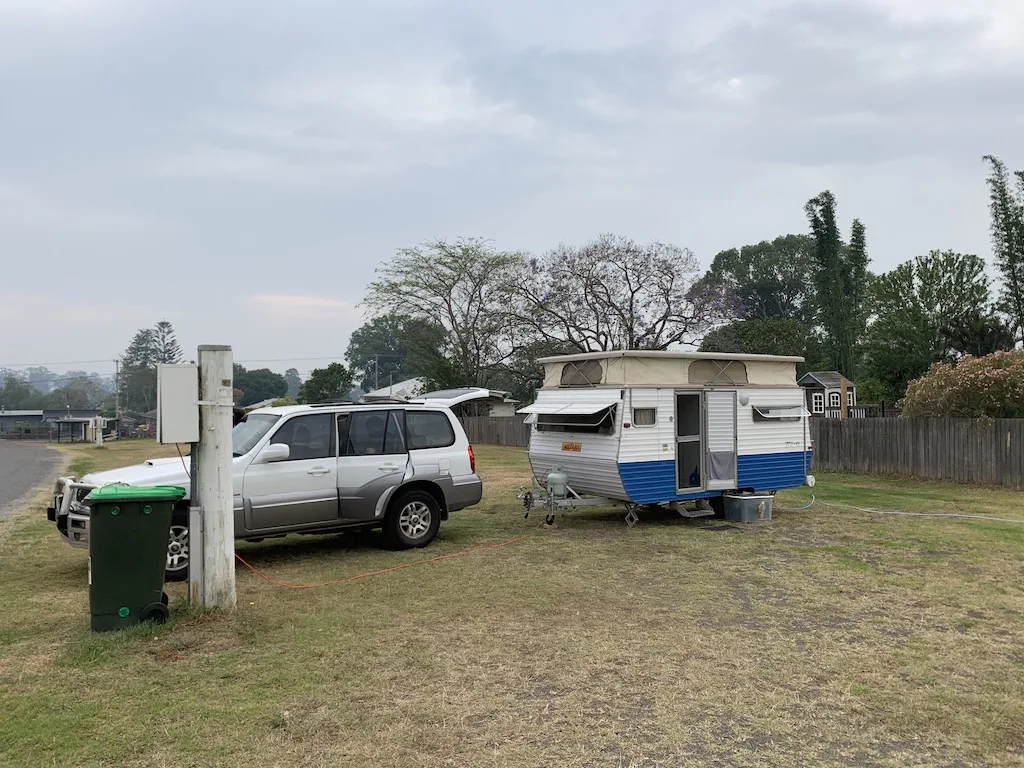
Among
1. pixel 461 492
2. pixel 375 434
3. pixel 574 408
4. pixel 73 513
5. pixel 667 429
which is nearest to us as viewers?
pixel 73 513

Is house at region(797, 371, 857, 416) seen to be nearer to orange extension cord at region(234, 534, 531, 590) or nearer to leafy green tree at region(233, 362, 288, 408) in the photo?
orange extension cord at region(234, 534, 531, 590)

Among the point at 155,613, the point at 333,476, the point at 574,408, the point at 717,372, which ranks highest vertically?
the point at 717,372

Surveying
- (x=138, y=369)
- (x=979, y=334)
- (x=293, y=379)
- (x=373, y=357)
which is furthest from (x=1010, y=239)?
(x=293, y=379)

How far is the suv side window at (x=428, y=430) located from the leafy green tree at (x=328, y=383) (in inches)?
1784

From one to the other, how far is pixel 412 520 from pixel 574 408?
321 cm

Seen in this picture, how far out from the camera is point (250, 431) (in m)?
8.90

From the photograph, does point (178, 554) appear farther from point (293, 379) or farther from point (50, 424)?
point (293, 379)

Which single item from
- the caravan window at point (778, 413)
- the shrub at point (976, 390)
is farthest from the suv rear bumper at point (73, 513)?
the shrub at point (976, 390)

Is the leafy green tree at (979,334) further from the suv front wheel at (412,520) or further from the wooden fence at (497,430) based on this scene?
the suv front wheel at (412,520)

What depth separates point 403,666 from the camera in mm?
5090

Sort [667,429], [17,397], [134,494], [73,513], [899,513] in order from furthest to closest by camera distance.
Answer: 1. [17,397]
2. [899,513]
3. [667,429]
4. [73,513]
5. [134,494]

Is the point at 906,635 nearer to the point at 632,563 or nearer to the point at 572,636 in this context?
the point at 572,636

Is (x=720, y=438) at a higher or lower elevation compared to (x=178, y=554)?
higher

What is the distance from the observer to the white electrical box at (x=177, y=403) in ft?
19.7
